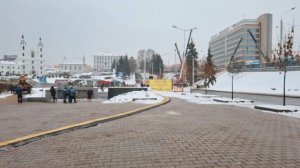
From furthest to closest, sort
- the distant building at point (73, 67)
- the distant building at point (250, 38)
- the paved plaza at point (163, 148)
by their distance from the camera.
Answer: the distant building at point (73, 67), the distant building at point (250, 38), the paved plaza at point (163, 148)

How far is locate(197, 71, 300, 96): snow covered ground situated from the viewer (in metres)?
44.9

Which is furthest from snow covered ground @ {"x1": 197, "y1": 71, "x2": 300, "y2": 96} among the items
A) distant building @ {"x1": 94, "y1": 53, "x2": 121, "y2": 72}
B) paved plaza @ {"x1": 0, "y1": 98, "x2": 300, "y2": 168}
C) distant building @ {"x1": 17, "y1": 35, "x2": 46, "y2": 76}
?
distant building @ {"x1": 94, "y1": 53, "x2": 121, "y2": 72}

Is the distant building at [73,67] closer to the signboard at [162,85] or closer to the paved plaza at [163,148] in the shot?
the signboard at [162,85]

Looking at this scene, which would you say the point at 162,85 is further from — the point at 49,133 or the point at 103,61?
the point at 103,61

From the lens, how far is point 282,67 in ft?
60.2

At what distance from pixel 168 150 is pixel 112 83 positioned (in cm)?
7121

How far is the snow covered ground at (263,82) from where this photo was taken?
44.9 meters

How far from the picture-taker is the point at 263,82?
54.0 m

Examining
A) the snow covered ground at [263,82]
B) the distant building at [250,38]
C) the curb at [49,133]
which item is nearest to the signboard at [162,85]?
the snow covered ground at [263,82]

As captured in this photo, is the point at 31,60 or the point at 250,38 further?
the point at 31,60

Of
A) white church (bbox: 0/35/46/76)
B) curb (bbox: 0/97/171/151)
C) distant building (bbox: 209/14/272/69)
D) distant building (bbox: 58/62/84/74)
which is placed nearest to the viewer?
curb (bbox: 0/97/171/151)

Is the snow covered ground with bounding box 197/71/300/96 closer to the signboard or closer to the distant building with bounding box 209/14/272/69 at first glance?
the signboard

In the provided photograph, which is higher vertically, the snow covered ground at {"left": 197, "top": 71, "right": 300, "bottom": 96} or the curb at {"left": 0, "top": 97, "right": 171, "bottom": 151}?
the snow covered ground at {"left": 197, "top": 71, "right": 300, "bottom": 96}

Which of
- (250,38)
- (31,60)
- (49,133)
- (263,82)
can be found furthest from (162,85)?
(31,60)
